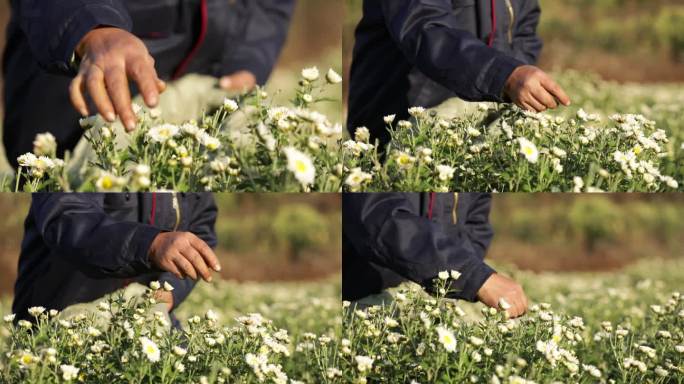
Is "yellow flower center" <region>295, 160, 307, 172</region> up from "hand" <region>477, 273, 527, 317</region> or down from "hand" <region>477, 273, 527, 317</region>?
up

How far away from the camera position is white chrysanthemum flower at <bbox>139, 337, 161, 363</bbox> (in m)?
3.43

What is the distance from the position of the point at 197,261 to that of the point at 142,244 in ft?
0.84

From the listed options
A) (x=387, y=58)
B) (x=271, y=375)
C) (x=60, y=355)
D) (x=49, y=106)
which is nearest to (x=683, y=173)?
(x=387, y=58)

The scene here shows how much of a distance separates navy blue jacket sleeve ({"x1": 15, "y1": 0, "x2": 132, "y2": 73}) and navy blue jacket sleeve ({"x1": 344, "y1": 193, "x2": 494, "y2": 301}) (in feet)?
3.92

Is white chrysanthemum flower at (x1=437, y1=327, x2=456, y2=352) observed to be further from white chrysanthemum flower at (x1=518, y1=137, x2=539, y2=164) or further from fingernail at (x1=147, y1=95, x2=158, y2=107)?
fingernail at (x1=147, y1=95, x2=158, y2=107)

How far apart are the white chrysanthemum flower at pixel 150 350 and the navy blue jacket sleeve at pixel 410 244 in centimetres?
98

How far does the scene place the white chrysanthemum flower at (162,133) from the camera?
322 centimetres

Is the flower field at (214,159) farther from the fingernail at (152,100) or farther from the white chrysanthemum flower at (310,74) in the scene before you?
the fingernail at (152,100)

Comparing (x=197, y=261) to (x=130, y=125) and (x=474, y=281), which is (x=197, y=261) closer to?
(x=130, y=125)

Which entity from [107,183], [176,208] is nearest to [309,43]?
[176,208]

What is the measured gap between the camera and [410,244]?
3920mm

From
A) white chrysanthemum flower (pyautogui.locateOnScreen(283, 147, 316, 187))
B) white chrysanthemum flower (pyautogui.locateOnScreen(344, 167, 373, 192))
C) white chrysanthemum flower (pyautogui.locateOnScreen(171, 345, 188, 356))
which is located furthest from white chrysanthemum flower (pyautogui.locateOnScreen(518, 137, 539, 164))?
white chrysanthemum flower (pyautogui.locateOnScreen(171, 345, 188, 356))

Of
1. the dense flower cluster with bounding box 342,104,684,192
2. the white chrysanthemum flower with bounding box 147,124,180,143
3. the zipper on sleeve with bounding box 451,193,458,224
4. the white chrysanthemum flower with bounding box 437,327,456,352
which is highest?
the white chrysanthemum flower with bounding box 147,124,180,143

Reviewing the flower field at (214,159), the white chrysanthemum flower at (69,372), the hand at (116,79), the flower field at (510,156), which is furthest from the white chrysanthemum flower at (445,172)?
the white chrysanthemum flower at (69,372)
